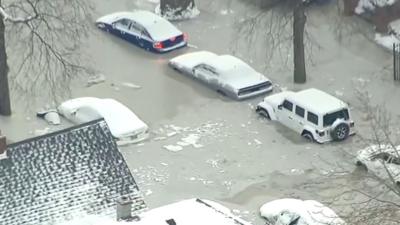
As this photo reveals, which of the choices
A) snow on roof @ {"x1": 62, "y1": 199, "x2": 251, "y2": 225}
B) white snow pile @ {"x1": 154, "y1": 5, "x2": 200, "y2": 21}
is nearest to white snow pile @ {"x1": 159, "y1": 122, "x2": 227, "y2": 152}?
white snow pile @ {"x1": 154, "y1": 5, "x2": 200, "y2": 21}

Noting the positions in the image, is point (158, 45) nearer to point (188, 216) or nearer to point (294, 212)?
point (294, 212)

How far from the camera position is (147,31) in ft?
129

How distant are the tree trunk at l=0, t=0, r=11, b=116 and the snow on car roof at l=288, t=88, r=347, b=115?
833 cm

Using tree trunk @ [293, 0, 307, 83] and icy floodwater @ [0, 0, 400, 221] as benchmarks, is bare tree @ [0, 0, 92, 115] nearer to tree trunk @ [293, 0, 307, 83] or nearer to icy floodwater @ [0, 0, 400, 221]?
icy floodwater @ [0, 0, 400, 221]

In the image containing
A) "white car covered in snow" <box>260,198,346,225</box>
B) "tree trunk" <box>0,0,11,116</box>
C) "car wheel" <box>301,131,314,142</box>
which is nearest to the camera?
"white car covered in snow" <box>260,198,346,225</box>

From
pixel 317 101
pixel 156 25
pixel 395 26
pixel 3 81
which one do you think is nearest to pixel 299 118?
pixel 317 101

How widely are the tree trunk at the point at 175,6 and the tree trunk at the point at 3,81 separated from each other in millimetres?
9462

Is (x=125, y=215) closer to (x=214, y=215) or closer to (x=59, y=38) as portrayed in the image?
(x=214, y=215)

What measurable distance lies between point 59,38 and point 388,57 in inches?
433

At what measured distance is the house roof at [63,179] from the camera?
2456 cm

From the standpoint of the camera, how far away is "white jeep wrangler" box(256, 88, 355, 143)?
32.8m

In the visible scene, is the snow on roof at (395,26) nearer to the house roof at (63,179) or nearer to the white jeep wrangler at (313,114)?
the white jeep wrangler at (313,114)

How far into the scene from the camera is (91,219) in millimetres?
24594

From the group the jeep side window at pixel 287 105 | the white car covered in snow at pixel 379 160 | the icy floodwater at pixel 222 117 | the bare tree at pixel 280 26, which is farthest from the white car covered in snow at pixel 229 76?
the white car covered in snow at pixel 379 160
